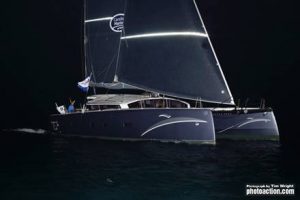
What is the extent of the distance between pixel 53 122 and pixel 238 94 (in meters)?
34.6

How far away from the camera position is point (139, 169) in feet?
73.4

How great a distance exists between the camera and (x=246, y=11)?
3378 inches

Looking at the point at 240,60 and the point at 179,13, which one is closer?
the point at 179,13

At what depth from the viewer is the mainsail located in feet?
103

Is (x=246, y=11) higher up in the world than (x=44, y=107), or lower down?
higher up

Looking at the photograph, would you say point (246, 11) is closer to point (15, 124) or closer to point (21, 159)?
point (15, 124)

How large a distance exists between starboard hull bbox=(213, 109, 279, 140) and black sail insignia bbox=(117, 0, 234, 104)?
2394 millimetres

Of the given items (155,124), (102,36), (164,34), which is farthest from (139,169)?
(102,36)

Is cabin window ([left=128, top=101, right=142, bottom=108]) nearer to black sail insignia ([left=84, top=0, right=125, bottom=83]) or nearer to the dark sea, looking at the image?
the dark sea

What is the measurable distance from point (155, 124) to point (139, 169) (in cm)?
851

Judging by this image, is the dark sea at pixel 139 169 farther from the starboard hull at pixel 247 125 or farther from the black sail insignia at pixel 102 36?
the black sail insignia at pixel 102 36

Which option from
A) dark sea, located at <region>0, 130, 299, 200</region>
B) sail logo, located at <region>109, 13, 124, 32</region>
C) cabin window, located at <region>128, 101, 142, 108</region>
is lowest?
dark sea, located at <region>0, 130, 299, 200</region>

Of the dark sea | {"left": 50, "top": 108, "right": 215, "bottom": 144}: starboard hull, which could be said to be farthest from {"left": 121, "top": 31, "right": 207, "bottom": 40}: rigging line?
the dark sea

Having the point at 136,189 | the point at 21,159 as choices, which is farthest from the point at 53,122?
the point at 136,189
